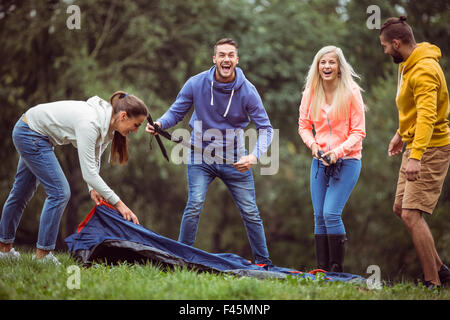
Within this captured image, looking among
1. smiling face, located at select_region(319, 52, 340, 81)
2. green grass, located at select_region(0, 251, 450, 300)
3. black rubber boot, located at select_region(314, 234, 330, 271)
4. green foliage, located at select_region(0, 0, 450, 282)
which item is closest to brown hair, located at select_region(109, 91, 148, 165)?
green grass, located at select_region(0, 251, 450, 300)

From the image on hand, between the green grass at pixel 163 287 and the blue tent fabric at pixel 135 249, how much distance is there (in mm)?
223

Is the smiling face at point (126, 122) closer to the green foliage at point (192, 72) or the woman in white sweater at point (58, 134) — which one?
the woman in white sweater at point (58, 134)

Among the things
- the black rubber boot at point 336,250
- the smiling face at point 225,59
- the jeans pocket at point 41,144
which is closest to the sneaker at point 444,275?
the black rubber boot at point 336,250

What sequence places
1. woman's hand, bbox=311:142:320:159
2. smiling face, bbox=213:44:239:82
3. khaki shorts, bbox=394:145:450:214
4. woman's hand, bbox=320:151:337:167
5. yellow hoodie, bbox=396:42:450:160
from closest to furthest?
1. yellow hoodie, bbox=396:42:450:160
2. khaki shorts, bbox=394:145:450:214
3. woman's hand, bbox=320:151:337:167
4. woman's hand, bbox=311:142:320:159
5. smiling face, bbox=213:44:239:82

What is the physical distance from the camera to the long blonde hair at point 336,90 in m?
4.67

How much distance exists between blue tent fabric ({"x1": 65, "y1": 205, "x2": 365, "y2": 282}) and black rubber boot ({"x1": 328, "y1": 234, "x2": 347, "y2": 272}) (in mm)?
129

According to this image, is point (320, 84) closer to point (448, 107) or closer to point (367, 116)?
point (448, 107)

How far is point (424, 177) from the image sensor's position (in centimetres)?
419

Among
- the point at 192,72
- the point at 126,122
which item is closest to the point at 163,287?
the point at 126,122

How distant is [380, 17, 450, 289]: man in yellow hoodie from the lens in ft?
13.3

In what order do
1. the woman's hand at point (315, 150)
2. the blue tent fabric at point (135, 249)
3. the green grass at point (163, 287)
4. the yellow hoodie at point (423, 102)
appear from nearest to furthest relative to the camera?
1. the green grass at point (163, 287)
2. the yellow hoodie at point (423, 102)
3. the blue tent fabric at point (135, 249)
4. the woman's hand at point (315, 150)

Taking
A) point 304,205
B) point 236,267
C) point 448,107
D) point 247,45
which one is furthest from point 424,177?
point 304,205

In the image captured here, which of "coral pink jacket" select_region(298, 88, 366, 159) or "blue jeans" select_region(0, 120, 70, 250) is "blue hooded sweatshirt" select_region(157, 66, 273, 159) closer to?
"coral pink jacket" select_region(298, 88, 366, 159)
